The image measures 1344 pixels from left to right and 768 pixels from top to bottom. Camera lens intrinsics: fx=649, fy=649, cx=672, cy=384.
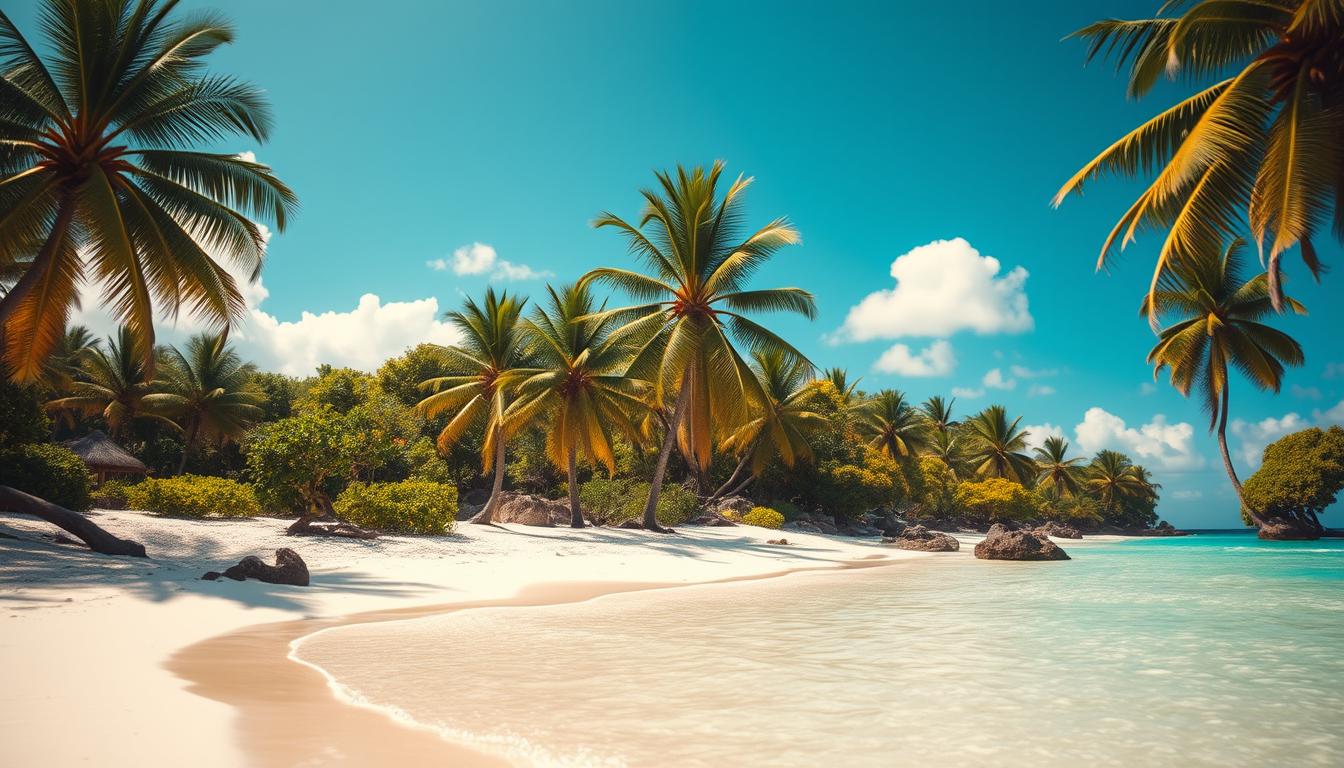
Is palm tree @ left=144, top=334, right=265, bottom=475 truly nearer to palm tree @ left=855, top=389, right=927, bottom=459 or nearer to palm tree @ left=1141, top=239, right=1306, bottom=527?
palm tree @ left=855, top=389, right=927, bottom=459

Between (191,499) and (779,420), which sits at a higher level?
(779,420)

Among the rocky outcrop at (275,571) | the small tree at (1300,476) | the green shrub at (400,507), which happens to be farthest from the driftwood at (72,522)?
the small tree at (1300,476)

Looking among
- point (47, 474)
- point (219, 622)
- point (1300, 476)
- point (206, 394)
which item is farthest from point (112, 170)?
point (1300, 476)

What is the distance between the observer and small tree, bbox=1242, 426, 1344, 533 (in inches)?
1342

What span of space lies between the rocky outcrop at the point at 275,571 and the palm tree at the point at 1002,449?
53467mm

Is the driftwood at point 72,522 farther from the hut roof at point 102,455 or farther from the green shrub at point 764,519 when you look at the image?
the green shrub at point 764,519

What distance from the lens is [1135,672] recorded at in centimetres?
561

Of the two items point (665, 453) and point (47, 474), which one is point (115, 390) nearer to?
point (47, 474)

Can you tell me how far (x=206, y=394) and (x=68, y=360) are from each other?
720cm

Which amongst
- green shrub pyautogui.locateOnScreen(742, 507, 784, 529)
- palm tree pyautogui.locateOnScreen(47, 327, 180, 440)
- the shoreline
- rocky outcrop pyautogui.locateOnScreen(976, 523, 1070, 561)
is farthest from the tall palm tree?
rocky outcrop pyautogui.locateOnScreen(976, 523, 1070, 561)

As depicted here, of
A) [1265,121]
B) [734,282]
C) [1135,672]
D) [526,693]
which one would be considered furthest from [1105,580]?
[526,693]

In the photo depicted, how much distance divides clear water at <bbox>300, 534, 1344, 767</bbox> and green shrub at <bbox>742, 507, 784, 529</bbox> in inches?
652

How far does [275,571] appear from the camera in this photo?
892 centimetres

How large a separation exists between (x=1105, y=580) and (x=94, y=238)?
20.7 m
